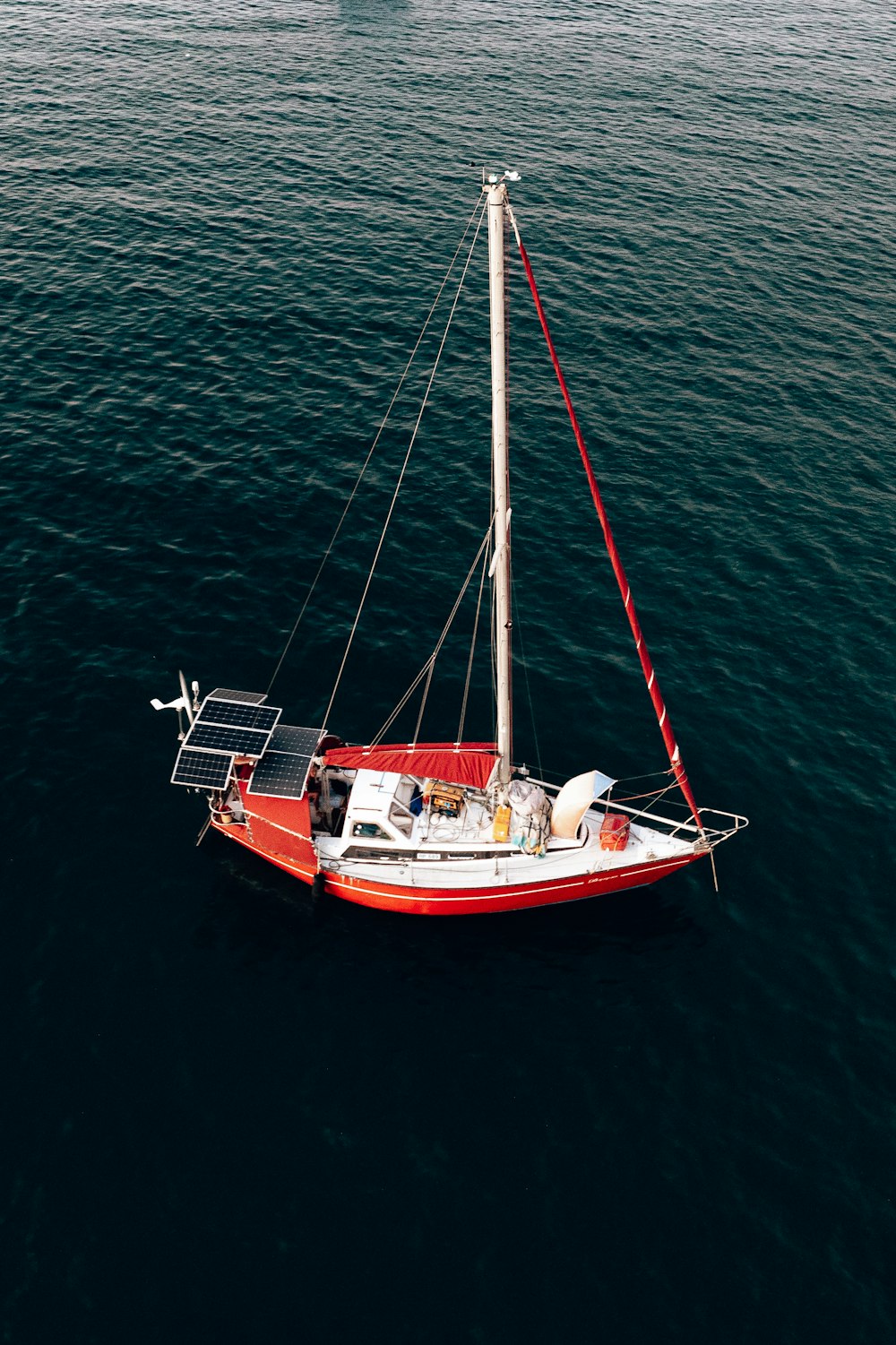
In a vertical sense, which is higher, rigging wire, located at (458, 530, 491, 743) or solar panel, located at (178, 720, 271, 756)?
solar panel, located at (178, 720, 271, 756)

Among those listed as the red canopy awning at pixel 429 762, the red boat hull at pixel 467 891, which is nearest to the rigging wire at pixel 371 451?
the red canopy awning at pixel 429 762

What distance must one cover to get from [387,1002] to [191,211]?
78.1 meters

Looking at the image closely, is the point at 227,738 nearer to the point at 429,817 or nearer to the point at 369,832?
the point at 369,832

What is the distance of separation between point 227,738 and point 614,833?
17.0m

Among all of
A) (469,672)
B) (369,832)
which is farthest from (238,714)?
(469,672)

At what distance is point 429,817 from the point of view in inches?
1891

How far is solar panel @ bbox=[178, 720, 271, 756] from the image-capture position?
46.0m

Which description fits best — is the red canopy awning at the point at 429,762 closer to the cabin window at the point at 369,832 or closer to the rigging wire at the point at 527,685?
the cabin window at the point at 369,832

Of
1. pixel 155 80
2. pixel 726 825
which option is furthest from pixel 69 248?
pixel 726 825

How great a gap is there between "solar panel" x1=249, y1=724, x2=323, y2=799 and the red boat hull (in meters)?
3.37

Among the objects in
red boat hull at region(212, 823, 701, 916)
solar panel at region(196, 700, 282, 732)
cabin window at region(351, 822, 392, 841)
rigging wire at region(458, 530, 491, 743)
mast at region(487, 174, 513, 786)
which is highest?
mast at region(487, 174, 513, 786)

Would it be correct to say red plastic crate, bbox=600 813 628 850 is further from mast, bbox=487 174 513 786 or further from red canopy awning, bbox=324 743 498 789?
red canopy awning, bbox=324 743 498 789

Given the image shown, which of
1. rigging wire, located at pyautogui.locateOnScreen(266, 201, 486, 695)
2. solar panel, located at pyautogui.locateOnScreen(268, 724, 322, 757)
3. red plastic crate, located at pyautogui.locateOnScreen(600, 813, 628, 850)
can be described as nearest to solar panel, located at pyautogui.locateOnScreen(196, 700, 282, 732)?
solar panel, located at pyautogui.locateOnScreen(268, 724, 322, 757)

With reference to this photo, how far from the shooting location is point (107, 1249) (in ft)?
120
